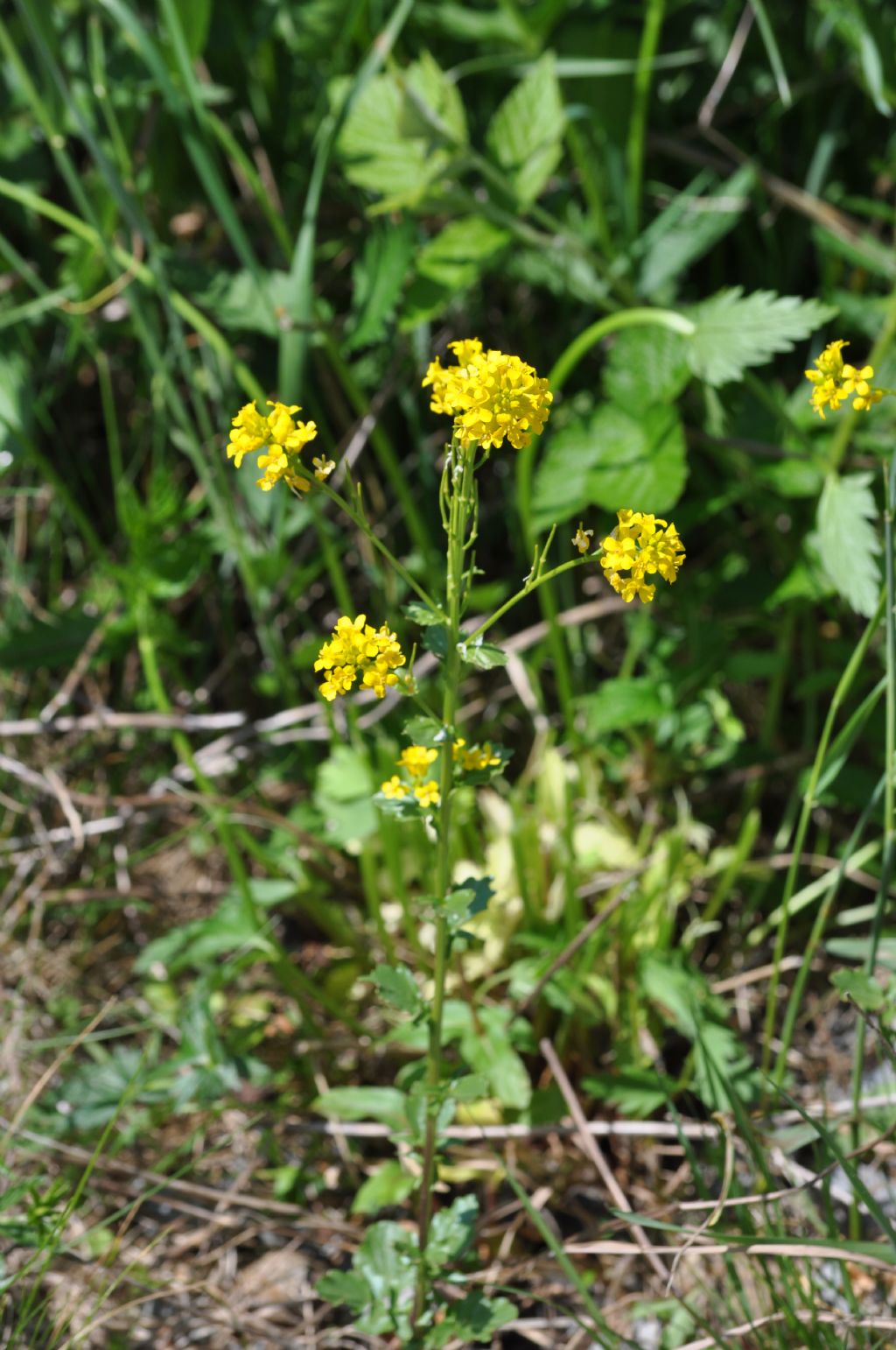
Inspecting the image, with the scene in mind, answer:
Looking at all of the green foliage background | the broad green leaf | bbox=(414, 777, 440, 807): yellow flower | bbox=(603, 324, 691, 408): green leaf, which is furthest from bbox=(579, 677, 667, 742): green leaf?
the broad green leaf

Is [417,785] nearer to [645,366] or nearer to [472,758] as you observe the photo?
[472,758]

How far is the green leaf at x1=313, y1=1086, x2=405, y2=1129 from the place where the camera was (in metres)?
1.51

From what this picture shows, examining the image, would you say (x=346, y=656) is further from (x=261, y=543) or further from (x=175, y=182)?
(x=175, y=182)

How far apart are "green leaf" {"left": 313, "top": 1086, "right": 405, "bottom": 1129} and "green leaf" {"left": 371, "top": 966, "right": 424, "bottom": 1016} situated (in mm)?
352

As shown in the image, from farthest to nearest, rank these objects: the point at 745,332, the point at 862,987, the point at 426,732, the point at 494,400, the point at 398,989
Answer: the point at 745,332
the point at 862,987
the point at 398,989
the point at 426,732
the point at 494,400

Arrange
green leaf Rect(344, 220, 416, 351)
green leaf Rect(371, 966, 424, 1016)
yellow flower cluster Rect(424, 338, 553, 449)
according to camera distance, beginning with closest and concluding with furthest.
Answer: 1. yellow flower cluster Rect(424, 338, 553, 449)
2. green leaf Rect(371, 966, 424, 1016)
3. green leaf Rect(344, 220, 416, 351)

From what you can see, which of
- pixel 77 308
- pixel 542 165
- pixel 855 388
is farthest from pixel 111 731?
pixel 855 388

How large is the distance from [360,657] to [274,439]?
183 millimetres

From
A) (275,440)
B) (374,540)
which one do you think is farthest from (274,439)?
(374,540)

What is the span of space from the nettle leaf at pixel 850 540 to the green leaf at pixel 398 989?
674 millimetres

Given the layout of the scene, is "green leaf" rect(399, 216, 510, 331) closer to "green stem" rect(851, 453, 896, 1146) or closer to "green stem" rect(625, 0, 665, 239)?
"green stem" rect(625, 0, 665, 239)

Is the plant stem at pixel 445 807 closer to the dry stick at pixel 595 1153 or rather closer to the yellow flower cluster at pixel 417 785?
the yellow flower cluster at pixel 417 785

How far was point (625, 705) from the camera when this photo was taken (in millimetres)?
1741

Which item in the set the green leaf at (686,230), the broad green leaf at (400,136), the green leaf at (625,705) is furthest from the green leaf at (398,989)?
the green leaf at (686,230)
